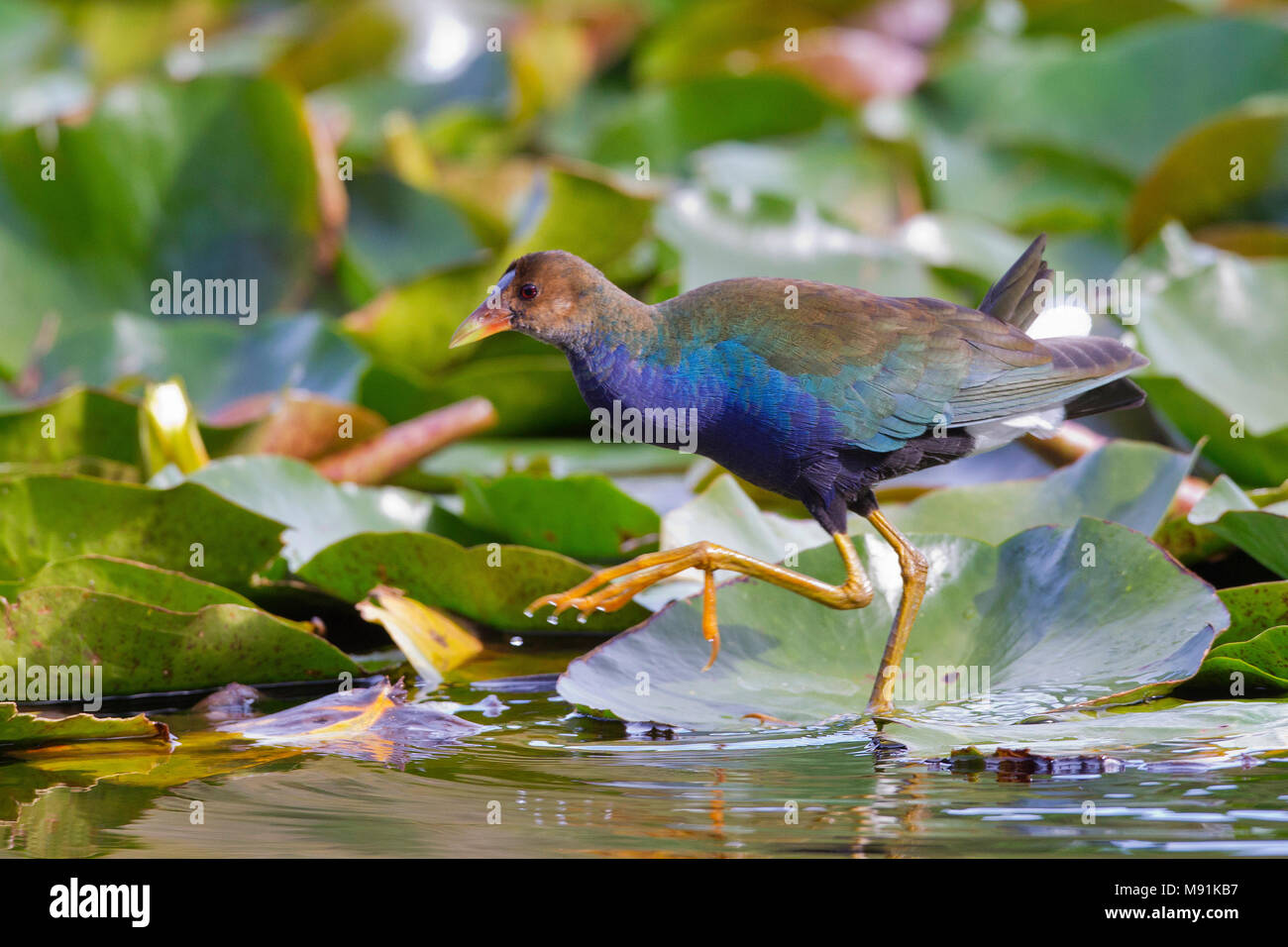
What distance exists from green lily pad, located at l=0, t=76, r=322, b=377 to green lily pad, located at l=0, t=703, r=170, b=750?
A: 2203 mm

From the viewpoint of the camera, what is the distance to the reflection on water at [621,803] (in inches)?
78.0

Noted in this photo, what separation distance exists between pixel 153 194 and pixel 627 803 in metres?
3.06

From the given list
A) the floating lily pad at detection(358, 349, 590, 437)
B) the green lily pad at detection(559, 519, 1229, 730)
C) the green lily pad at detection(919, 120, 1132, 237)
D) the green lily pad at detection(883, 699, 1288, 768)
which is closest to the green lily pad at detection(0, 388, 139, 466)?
the floating lily pad at detection(358, 349, 590, 437)

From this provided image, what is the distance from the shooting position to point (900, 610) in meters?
2.63

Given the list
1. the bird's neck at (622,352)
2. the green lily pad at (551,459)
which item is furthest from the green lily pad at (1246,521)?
the green lily pad at (551,459)

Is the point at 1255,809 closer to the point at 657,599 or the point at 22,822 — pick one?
the point at 657,599

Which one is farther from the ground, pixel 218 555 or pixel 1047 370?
pixel 1047 370

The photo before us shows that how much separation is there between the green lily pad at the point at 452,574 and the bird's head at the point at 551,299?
507 millimetres

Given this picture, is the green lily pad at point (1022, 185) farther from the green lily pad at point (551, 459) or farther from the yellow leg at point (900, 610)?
the yellow leg at point (900, 610)

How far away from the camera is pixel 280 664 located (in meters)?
2.78

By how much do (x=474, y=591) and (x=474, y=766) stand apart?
0.70m

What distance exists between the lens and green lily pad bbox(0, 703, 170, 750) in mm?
2410

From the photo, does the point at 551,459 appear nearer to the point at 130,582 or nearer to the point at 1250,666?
the point at 130,582
